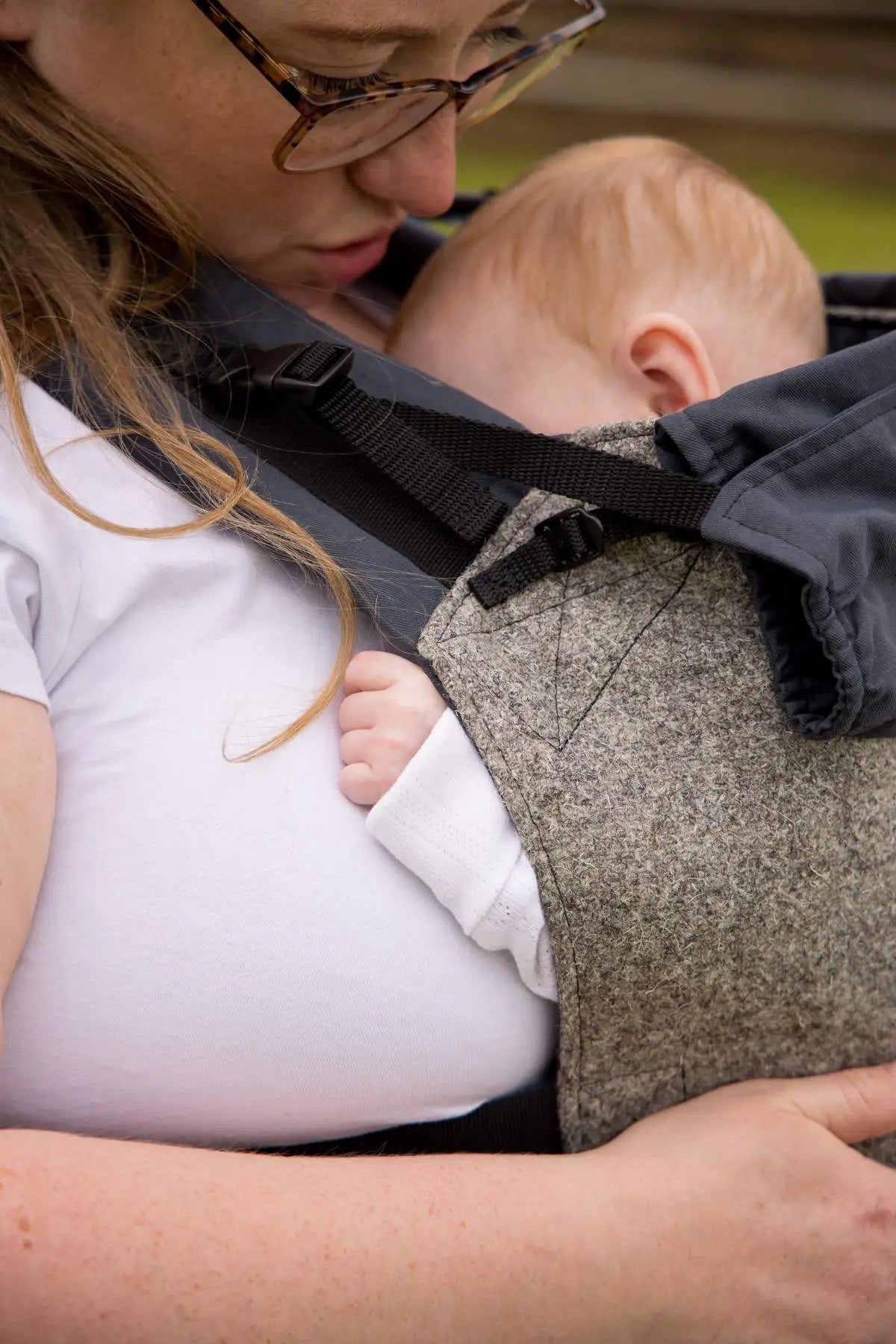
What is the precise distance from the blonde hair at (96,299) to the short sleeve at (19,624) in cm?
7

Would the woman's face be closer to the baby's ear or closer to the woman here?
the woman

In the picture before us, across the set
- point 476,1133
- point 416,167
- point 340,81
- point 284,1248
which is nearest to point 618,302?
point 416,167

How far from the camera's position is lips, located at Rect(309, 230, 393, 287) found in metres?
1.21

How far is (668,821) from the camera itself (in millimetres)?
918

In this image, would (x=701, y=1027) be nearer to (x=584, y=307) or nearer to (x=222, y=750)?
(x=222, y=750)

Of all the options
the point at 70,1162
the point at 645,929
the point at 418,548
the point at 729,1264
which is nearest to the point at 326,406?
the point at 418,548

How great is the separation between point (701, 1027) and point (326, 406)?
1.84ft

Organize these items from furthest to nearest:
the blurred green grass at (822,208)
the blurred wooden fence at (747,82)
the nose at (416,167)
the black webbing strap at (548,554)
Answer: the blurred wooden fence at (747,82) → the blurred green grass at (822,208) → the nose at (416,167) → the black webbing strap at (548,554)

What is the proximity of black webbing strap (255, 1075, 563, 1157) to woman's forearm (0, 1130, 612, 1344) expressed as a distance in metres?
0.06

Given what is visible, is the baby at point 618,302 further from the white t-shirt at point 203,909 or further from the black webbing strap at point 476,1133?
the black webbing strap at point 476,1133

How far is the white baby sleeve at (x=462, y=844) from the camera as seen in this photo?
2.93ft

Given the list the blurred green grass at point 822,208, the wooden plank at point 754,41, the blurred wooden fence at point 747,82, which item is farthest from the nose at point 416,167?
the wooden plank at point 754,41

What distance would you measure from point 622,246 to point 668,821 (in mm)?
568

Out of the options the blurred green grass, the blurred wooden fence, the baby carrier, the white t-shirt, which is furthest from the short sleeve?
the blurred wooden fence
